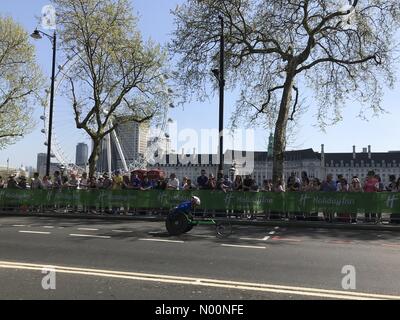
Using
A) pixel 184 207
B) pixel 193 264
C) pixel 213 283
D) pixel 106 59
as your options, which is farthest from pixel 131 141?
pixel 213 283

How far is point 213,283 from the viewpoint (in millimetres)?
7953

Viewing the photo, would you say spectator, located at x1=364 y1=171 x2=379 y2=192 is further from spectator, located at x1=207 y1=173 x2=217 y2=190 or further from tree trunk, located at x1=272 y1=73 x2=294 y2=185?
tree trunk, located at x1=272 y1=73 x2=294 y2=185

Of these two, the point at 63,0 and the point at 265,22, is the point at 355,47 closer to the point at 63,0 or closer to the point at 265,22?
the point at 265,22

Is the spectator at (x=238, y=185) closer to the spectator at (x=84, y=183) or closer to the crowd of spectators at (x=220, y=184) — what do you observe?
the crowd of spectators at (x=220, y=184)

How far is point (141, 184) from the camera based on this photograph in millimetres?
22125

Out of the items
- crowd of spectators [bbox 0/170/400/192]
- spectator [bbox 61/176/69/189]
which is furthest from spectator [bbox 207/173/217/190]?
spectator [bbox 61/176/69/189]

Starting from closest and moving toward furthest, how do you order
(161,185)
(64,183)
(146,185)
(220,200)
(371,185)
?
(371,185) → (220,200) → (161,185) → (146,185) → (64,183)

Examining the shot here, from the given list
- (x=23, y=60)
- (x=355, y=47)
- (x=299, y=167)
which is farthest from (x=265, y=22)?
(x=299, y=167)

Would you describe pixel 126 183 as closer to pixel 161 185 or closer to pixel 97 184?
pixel 97 184

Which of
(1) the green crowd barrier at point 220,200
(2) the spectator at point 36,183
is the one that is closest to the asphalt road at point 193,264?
(1) the green crowd barrier at point 220,200

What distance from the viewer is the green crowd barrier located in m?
18.3

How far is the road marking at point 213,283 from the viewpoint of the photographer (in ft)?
23.7

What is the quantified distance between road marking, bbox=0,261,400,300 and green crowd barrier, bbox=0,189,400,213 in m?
11.3

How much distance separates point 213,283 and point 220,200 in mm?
12034
